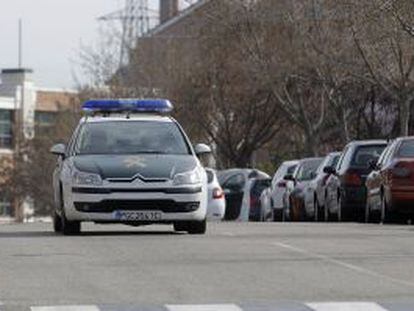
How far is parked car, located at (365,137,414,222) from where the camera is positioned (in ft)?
78.7

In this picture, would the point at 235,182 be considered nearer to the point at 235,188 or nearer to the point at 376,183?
the point at 235,188

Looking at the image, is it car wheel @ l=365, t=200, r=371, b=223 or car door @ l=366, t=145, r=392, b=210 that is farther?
car wheel @ l=365, t=200, r=371, b=223

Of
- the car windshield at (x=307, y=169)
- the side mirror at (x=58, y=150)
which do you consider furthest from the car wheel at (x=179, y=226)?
the car windshield at (x=307, y=169)

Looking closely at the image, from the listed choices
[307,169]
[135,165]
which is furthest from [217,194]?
[135,165]

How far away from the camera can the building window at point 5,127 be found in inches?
3755

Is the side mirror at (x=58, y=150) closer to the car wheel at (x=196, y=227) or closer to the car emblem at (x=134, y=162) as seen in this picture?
the car emblem at (x=134, y=162)

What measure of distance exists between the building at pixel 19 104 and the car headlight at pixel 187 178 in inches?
2793

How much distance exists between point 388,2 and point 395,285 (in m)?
20.0

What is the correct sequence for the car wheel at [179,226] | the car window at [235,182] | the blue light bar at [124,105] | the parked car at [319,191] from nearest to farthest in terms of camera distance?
the car wheel at [179,226] < the blue light bar at [124,105] < the parked car at [319,191] < the car window at [235,182]

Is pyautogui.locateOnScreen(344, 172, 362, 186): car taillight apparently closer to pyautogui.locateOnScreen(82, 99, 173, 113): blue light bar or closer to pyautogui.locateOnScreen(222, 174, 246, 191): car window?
pyautogui.locateOnScreen(82, 99, 173, 113): blue light bar

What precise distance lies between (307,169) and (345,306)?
21.8 m

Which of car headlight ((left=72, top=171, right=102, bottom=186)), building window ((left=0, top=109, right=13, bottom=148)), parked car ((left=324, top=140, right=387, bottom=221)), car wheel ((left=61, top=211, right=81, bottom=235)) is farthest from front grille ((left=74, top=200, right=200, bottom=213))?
building window ((left=0, top=109, right=13, bottom=148))

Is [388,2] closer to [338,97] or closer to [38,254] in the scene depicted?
[338,97]

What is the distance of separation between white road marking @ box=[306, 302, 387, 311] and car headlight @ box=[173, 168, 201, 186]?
735 centimetres
